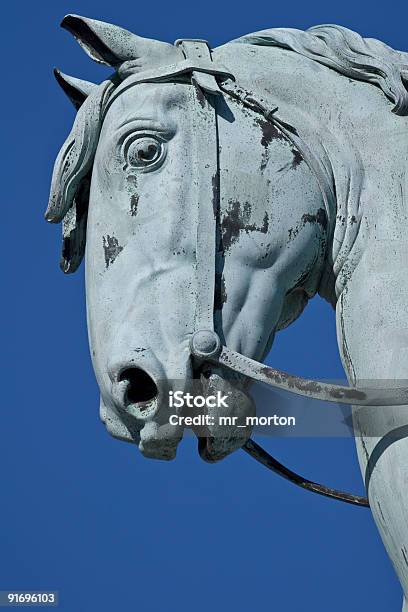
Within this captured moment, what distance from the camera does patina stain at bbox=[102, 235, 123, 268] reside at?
4.03 m

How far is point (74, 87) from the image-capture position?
4.59 metres

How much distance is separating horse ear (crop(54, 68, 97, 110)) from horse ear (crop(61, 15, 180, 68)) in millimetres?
201

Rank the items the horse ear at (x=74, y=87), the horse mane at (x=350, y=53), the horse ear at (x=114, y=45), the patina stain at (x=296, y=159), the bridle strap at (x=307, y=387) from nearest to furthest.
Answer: the bridle strap at (x=307, y=387)
the patina stain at (x=296, y=159)
the horse mane at (x=350, y=53)
the horse ear at (x=114, y=45)
the horse ear at (x=74, y=87)

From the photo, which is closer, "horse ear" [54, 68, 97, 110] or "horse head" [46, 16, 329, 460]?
"horse head" [46, 16, 329, 460]

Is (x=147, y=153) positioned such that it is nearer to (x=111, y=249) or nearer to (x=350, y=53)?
(x=111, y=249)

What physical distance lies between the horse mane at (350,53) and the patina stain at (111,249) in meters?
0.86

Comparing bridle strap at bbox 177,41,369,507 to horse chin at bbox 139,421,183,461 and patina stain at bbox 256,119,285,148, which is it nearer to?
patina stain at bbox 256,119,285,148

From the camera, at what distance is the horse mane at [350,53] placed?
4207mm

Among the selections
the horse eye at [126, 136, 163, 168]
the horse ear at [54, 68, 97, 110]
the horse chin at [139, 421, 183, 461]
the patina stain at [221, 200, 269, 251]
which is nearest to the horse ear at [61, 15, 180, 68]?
the horse ear at [54, 68, 97, 110]

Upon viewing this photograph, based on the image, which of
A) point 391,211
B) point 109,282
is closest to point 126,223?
point 109,282

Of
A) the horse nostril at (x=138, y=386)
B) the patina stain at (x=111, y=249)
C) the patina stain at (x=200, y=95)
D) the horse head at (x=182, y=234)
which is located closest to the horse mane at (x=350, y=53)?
the horse head at (x=182, y=234)

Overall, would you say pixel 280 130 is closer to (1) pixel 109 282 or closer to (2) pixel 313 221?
(2) pixel 313 221

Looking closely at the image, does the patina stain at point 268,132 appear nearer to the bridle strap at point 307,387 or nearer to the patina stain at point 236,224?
the patina stain at point 236,224

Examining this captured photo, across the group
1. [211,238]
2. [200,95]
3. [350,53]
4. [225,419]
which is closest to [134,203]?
[211,238]
